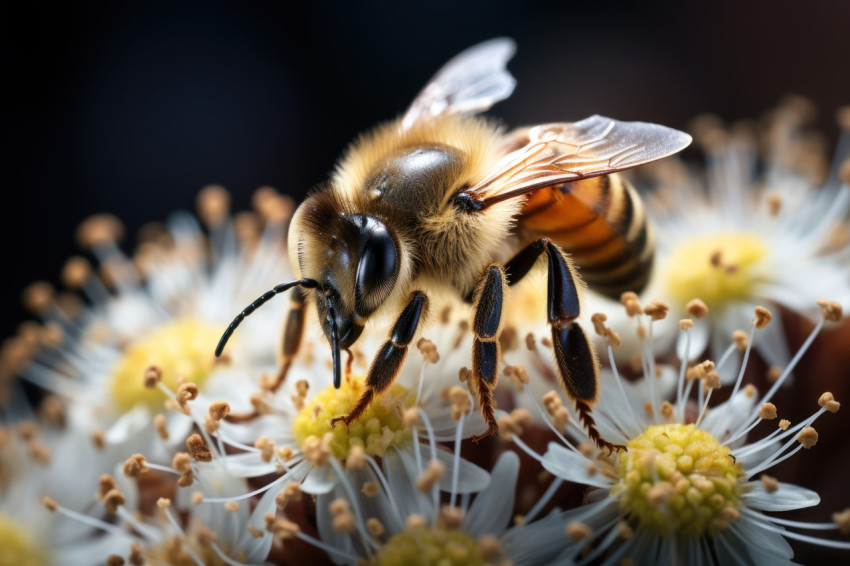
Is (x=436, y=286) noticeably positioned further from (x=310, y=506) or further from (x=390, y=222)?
(x=310, y=506)

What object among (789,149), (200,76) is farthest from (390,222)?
(200,76)

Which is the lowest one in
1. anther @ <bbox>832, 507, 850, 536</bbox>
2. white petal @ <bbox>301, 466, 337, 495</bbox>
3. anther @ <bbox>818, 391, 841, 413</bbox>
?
anther @ <bbox>832, 507, 850, 536</bbox>

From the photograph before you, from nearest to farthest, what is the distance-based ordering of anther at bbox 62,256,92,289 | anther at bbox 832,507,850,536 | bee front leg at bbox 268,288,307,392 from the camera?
anther at bbox 832,507,850,536 → bee front leg at bbox 268,288,307,392 → anther at bbox 62,256,92,289

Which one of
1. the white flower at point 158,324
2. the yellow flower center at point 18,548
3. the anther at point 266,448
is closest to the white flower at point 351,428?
the anther at point 266,448

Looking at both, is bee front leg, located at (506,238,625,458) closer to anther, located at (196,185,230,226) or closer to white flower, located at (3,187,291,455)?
white flower, located at (3,187,291,455)

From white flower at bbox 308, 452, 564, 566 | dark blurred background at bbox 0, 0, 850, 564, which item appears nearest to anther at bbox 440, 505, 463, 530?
white flower at bbox 308, 452, 564, 566

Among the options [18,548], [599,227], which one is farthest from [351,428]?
[18,548]

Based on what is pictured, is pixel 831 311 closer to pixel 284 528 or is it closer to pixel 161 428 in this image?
pixel 284 528
